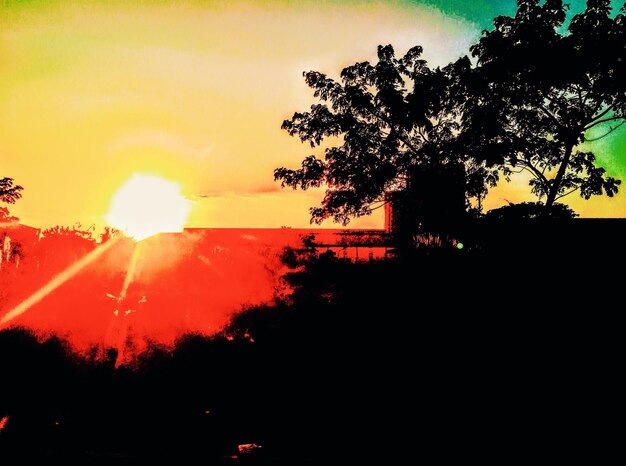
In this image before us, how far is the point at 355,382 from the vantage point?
19.4 feet

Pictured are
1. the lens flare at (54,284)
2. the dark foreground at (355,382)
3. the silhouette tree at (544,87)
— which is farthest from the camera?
the silhouette tree at (544,87)

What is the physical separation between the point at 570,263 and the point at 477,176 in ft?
27.0

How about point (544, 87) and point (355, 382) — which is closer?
point (355, 382)

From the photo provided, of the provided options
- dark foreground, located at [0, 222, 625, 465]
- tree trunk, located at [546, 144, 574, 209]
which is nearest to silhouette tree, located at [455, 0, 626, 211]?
tree trunk, located at [546, 144, 574, 209]

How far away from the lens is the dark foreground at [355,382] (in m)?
4.55

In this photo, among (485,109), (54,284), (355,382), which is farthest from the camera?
(485,109)

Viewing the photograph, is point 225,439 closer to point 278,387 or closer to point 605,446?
point 278,387

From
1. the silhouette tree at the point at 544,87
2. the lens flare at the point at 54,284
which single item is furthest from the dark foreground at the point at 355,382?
the silhouette tree at the point at 544,87

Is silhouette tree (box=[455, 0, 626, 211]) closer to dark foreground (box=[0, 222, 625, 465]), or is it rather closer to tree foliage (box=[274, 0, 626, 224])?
tree foliage (box=[274, 0, 626, 224])

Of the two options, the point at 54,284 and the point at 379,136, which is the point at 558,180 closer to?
the point at 379,136

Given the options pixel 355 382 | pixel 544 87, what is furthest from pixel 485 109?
pixel 355 382

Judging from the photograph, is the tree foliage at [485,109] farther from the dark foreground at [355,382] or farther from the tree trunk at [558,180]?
the dark foreground at [355,382]

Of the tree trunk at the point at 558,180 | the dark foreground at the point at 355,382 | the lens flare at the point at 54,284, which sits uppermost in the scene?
the tree trunk at the point at 558,180

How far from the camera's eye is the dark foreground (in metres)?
4.55
